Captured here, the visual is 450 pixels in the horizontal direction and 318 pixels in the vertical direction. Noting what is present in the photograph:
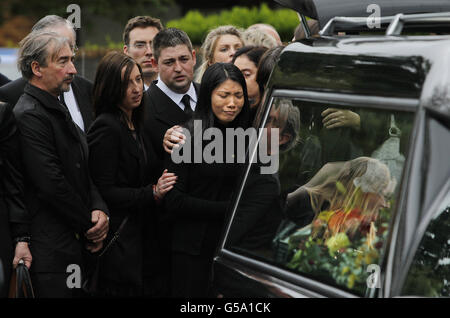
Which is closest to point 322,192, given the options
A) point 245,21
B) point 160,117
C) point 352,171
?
point 352,171

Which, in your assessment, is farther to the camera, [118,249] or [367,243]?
[118,249]

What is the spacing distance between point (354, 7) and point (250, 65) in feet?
5.80

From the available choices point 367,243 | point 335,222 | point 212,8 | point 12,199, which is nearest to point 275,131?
point 335,222

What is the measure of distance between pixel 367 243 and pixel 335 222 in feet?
0.98

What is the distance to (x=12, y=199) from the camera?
3693 mm

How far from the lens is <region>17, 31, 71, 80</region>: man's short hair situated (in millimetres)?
3898

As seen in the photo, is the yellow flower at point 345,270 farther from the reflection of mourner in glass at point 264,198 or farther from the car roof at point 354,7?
the car roof at point 354,7

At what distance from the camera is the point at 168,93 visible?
458 cm

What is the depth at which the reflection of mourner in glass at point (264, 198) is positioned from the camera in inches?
110

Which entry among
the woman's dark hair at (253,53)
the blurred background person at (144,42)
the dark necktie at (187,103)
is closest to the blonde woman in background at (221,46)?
the blurred background person at (144,42)

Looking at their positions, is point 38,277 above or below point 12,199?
below

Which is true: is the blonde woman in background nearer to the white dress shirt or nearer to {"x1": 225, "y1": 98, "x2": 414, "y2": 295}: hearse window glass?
the white dress shirt

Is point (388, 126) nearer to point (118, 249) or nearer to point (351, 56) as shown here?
point (351, 56)

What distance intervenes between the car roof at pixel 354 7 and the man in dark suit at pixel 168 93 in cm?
144
